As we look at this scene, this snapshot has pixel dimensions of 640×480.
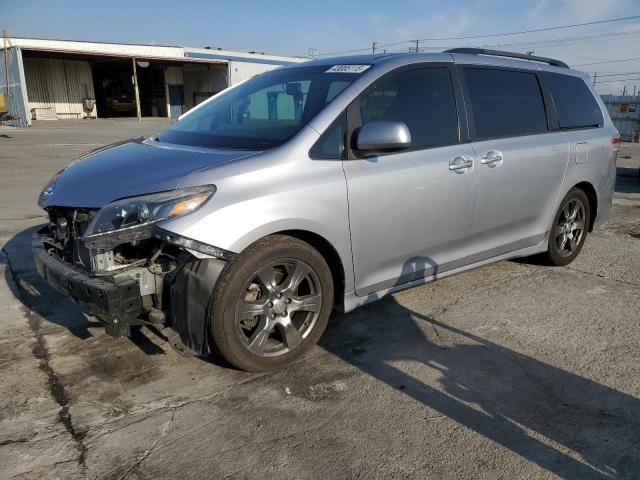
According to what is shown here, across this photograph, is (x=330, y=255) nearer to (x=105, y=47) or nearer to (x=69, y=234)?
(x=69, y=234)

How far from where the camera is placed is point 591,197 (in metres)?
5.29

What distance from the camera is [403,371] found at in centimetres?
322

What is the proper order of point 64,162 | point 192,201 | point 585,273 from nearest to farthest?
point 192,201 < point 585,273 < point 64,162

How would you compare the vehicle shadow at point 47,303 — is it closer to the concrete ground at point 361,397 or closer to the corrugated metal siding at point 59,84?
the concrete ground at point 361,397

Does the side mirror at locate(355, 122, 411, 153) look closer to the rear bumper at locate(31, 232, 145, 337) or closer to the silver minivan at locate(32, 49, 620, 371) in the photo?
the silver minivan at locate(32, 49, 620, 371)

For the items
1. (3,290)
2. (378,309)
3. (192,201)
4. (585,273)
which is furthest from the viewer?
(585,273)

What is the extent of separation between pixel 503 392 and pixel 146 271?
210 centimetres

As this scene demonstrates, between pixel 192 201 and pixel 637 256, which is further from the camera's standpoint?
pixel 637 256

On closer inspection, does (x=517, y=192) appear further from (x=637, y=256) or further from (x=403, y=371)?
(x=637, y=256)

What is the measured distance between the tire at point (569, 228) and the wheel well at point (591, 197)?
0.17 feet

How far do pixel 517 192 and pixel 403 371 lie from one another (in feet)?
6.40

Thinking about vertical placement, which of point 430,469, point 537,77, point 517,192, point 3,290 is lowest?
point 430,469

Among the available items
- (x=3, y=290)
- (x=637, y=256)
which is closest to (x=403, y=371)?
(x=3, y=290)

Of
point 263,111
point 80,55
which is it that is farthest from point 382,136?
point 80,55
